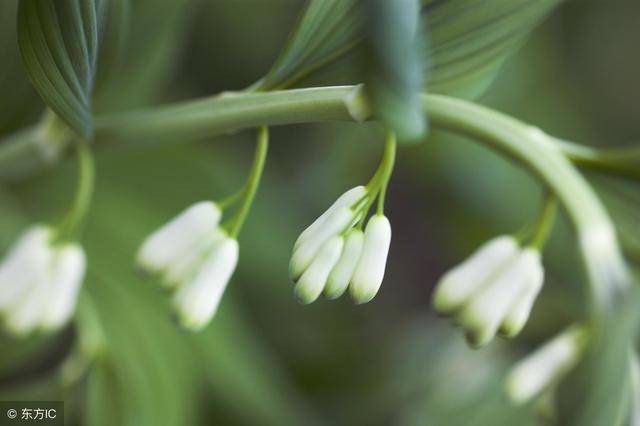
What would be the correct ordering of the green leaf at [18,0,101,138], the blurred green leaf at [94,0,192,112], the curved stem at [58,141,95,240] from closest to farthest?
the green leaf at [18,0,101,138]
the curved stem at [58,141,95,240]
the blurred green leaf at [94,0,192,112]

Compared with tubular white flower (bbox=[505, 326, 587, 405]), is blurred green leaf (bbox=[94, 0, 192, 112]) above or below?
above

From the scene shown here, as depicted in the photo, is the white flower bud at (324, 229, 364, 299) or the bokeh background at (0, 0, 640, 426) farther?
the bokeh background at (0, 0, 640, 426)

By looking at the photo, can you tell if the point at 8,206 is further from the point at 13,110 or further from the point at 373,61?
the point at 373,61

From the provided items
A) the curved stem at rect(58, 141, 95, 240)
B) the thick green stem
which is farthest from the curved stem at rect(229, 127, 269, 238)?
the curved stem at rect(58, 141, 95, 240)

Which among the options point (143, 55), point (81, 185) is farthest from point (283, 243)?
point (81, 185)

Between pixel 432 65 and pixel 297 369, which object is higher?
pixel 432 65

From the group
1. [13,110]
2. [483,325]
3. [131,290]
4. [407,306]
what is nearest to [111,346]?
[131,290]

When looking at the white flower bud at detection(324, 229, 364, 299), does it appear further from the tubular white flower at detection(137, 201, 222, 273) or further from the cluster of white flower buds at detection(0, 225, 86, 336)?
the cluster of white flower buds at detection(0, 225, 86, 336)
